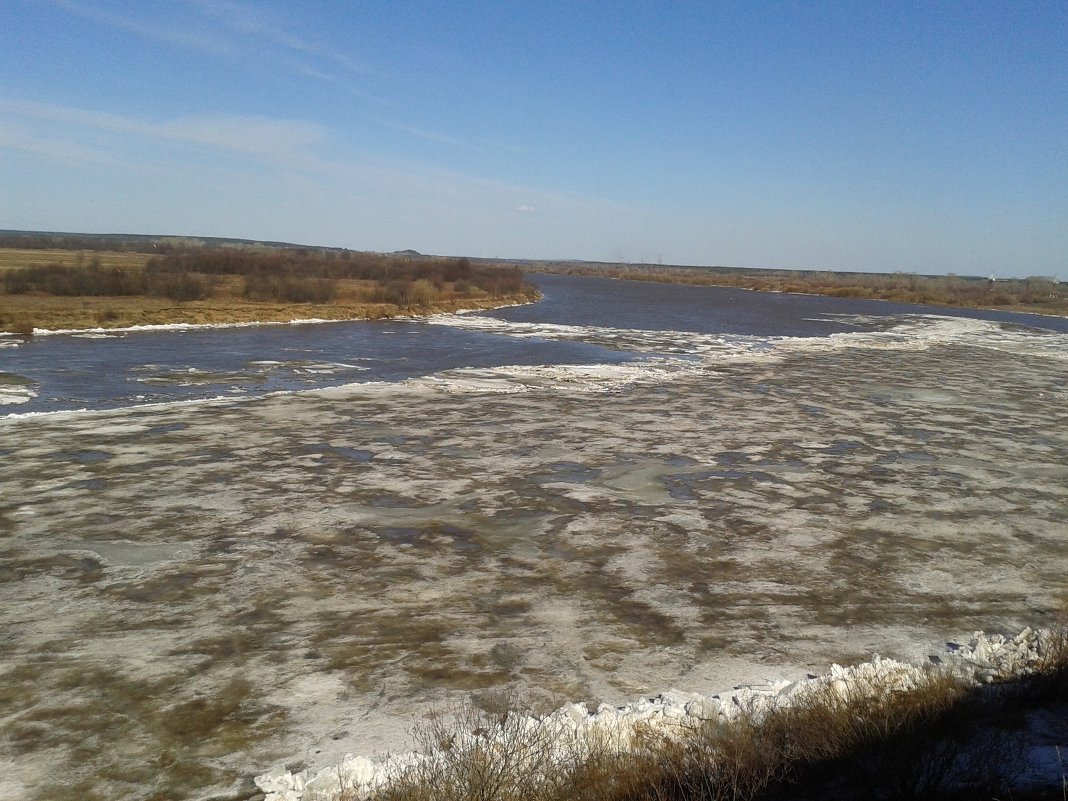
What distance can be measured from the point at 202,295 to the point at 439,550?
31.9 meters

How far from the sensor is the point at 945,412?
1452cm

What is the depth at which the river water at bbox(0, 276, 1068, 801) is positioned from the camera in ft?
15.0

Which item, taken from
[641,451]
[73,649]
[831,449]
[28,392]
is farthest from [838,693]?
[28,392]

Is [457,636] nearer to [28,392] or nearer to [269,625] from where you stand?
[269,625]

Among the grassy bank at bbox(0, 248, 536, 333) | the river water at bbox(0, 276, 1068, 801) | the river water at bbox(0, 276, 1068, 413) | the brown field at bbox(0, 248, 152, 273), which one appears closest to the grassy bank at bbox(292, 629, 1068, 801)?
the river water at bbox(0, 276, 1068, 801)

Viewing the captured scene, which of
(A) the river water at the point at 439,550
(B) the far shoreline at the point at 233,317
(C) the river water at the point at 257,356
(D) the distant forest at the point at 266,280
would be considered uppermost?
(D) the distant forest at the point at 266,280

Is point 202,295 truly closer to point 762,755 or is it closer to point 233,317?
point 233,317

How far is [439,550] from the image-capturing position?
7043 mm

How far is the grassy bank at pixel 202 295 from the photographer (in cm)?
2674

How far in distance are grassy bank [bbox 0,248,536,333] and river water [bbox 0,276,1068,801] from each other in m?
11.9

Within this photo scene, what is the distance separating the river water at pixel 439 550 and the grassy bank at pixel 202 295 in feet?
39.0

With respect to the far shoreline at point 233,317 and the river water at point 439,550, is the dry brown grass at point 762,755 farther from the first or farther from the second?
the far shoreline at point 233,317

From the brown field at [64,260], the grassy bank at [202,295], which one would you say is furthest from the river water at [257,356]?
the brown field at [64,260]

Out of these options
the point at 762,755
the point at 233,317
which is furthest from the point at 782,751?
the point at 233,317
